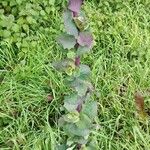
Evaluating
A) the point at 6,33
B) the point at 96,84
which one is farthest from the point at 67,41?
the point at 6,33

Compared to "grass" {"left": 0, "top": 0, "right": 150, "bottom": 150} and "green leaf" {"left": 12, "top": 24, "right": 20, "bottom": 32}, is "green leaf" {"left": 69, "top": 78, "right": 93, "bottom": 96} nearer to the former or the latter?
"grass" {"left": 0, "top": 0, "right": 150, "bottom": 150}

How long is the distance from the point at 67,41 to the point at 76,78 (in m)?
0.19

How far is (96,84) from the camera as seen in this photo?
9.25 feet

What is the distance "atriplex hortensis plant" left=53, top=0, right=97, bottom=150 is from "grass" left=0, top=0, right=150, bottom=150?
43cm

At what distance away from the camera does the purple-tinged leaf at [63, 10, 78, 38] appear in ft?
5.58

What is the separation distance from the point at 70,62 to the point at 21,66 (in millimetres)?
1152

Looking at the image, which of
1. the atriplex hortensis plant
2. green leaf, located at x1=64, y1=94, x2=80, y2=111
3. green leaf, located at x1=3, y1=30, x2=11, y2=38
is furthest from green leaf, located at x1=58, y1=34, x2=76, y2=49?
green leaf, located at x1=3, y1=30, x2=11, y2=38

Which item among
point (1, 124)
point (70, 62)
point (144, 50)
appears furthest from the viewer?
point (144, 50)

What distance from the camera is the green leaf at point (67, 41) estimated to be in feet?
5.72

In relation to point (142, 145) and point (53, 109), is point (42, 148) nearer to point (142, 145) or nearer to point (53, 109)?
point (53, 109)

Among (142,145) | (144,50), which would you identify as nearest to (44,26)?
(144,50)

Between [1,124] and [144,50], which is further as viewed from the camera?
[144,50]

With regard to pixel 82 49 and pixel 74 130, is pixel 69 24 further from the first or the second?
pixel 74 130

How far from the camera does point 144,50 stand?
10.4 feet
